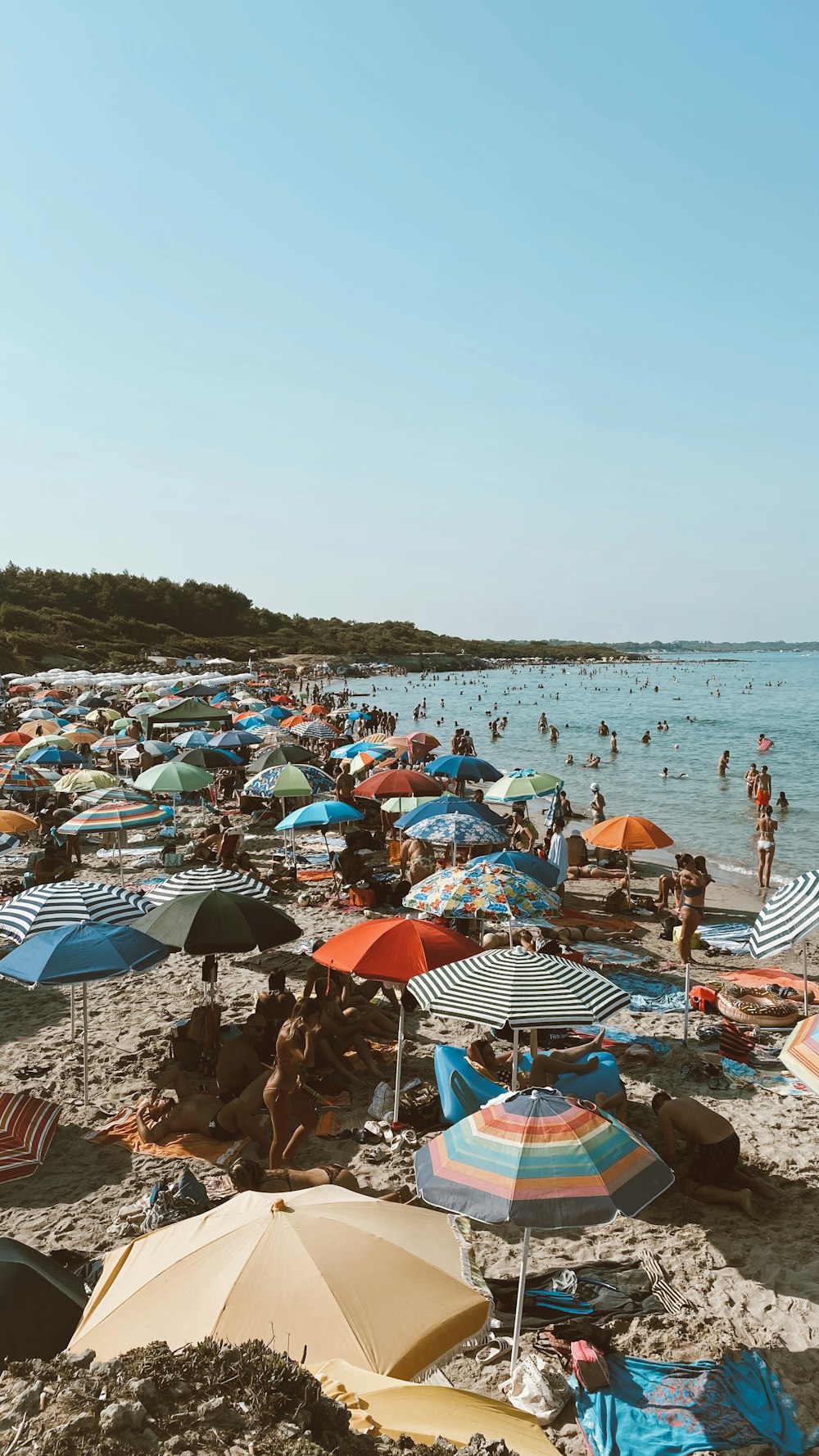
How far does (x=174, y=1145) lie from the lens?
6.46 meters

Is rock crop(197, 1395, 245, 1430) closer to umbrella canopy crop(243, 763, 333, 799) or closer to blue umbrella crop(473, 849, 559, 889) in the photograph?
blue umbrella crop(473, 849, 559, 889)

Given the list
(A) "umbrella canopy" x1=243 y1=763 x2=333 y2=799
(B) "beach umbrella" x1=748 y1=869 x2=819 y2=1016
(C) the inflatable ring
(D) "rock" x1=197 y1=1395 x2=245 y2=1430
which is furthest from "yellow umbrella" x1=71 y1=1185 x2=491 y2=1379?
(A) "umbrella canopy" x1=243 y1=763 x2=333 y2=799

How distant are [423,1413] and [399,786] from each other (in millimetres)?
12317

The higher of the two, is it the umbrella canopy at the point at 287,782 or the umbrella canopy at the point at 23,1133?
the umbrella canopy at the point at 287,782

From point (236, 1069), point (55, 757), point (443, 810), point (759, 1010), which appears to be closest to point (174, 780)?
point (55, 757)

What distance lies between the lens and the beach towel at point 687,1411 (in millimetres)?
3646

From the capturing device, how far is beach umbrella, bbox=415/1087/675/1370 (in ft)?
11.9

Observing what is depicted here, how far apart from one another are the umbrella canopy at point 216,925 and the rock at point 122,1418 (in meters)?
5.11

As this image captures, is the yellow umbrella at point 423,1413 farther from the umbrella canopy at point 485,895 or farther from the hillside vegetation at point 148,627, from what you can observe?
the hillside vegetation at point 148,627

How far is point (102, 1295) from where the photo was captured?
3143 mm

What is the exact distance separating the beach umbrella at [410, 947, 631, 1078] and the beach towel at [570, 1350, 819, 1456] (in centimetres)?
175

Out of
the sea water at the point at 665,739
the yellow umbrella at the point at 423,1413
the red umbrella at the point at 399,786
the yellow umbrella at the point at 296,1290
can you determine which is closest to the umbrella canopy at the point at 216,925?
the yellow umbrella at the point at 296,1290

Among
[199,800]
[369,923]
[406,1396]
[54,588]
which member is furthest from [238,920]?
[54,588]

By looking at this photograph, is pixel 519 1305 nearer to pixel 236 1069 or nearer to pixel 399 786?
pixel 236 1069
